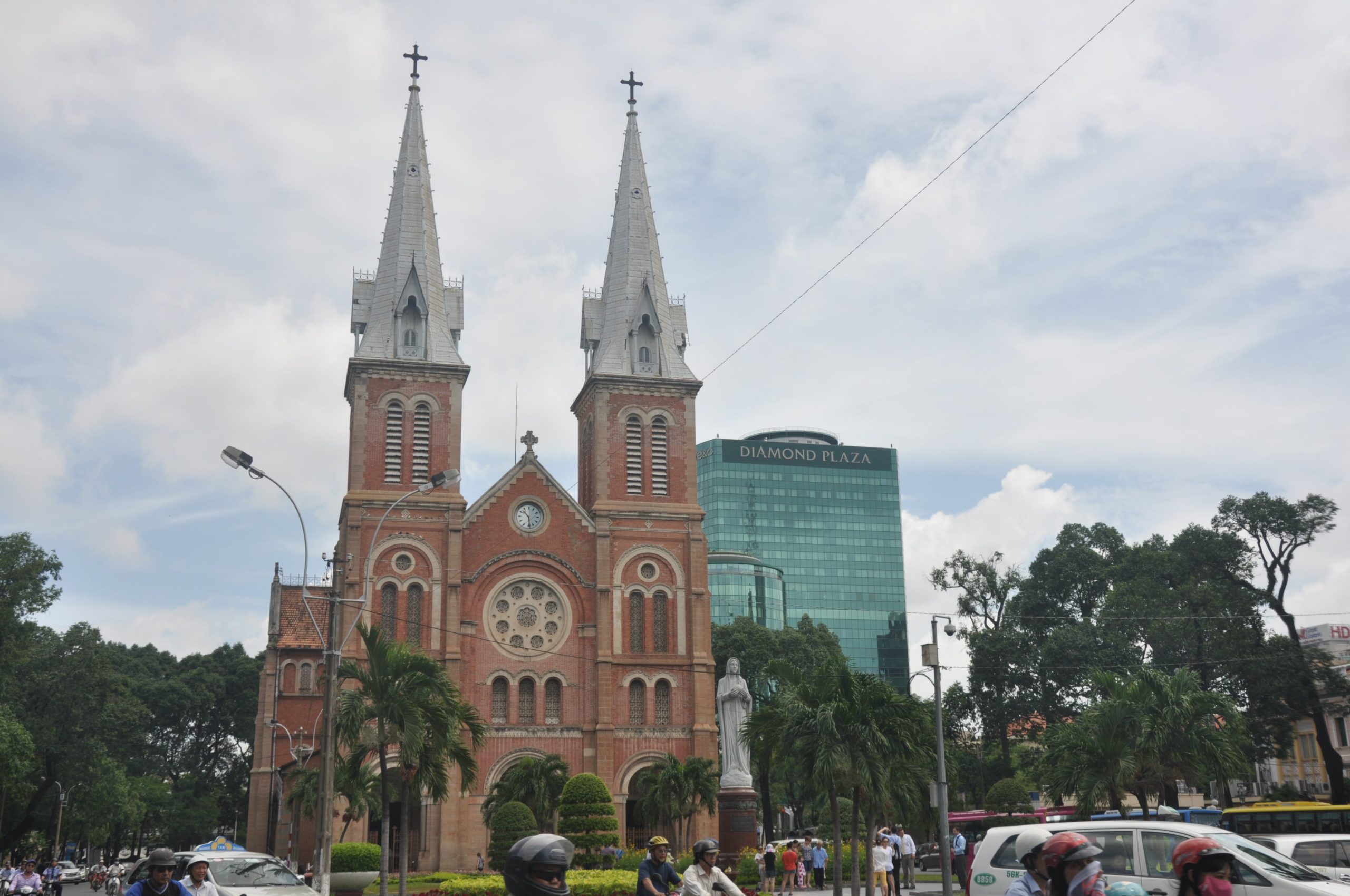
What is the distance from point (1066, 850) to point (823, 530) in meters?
120

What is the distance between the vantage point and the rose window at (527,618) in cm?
4966

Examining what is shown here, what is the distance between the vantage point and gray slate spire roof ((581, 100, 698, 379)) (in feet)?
177

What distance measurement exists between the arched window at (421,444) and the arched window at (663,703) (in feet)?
40.1

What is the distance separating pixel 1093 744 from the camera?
97.1 ft

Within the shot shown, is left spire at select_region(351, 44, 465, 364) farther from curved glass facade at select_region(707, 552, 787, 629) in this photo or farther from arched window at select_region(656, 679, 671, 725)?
curved glass facade at select_region(707, 552, 787, 629)

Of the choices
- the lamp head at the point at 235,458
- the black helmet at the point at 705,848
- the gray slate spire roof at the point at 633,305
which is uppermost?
the gray slate spire roof at the point at 633,305

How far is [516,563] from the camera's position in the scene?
1993 inches

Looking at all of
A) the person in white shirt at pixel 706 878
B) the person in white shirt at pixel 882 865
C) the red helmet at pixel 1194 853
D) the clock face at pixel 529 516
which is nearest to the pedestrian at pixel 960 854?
the person in white shirt at pixel 882 865

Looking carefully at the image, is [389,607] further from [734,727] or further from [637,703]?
[734,727]

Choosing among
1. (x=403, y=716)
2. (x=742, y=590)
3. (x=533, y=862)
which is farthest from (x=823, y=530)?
(x=533, y=862)

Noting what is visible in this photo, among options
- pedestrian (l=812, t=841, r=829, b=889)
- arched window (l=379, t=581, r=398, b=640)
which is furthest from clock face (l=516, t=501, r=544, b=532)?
pedestrian (l=812, t=841, r=829, b=889)

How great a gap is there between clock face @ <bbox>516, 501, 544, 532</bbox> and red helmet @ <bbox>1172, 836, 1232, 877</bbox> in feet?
147

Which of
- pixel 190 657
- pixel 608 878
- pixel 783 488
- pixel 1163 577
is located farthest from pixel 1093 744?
pixel 783 488

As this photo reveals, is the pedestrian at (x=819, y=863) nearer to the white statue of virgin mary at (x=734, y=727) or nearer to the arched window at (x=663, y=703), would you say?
the white statue of virgin mary at (x=734, y=727)
